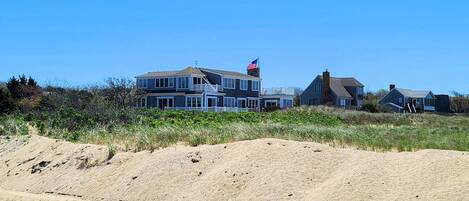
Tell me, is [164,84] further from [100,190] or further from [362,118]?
[100,190]

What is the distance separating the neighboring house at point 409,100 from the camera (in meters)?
97.9

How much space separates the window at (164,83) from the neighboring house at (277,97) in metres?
19.2

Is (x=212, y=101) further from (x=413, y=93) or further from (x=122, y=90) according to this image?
(x=413, y=93)

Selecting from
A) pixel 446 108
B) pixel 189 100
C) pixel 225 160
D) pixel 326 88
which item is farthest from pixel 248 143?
pixel 446 108

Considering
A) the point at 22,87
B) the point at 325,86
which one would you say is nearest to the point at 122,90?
the point at 22,87

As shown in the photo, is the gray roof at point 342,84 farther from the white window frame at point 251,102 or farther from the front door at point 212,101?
the front door at point 212,101

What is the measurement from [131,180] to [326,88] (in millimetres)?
76017

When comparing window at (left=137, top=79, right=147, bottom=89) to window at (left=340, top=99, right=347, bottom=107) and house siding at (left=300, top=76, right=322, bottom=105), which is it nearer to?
house siding at (left=300, top=76, right=322, bottom=105)

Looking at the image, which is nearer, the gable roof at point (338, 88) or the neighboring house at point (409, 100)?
the gable roof at point (338, 88)

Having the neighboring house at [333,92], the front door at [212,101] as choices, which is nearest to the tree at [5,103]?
the front door at [212,101]

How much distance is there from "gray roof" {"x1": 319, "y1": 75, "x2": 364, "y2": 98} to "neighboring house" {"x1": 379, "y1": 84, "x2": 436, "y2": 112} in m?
6.25

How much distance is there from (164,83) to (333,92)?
2836 centimetres

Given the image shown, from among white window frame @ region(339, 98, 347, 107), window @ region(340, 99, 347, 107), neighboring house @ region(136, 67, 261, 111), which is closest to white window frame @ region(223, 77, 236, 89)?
neighboring house @ region(136, 67, 261, 111)

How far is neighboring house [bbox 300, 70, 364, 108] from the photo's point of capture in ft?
289
